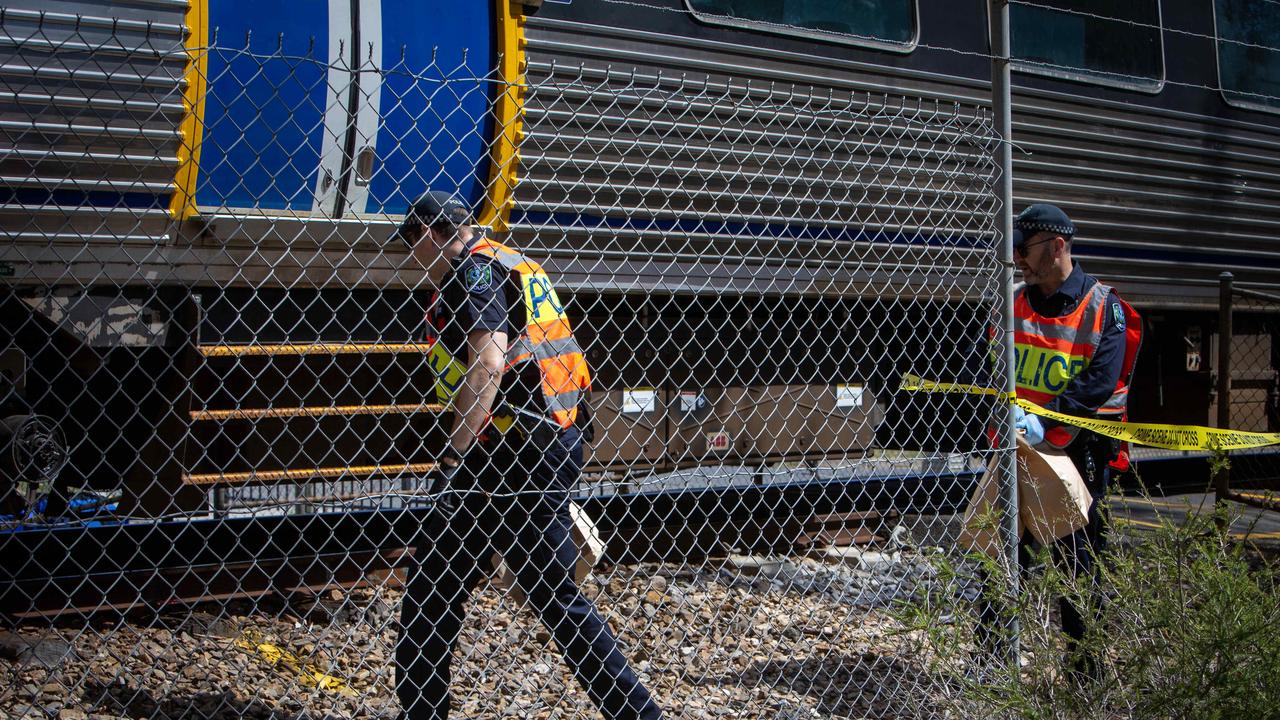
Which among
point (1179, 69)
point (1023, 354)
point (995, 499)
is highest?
point (1179, 69)

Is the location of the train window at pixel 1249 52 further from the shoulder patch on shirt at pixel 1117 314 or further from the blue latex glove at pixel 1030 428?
the blue latex glove at pixel 1030 428

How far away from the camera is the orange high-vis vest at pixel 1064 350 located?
4012mm

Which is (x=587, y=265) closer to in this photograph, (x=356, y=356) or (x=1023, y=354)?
(x=356, y=356)

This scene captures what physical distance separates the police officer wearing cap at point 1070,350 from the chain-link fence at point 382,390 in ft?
0.70

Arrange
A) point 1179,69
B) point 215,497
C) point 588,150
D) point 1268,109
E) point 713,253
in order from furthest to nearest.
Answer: point 1268,109 → point 1179,69 → point 713,253 → point 588,150 → point 215,497

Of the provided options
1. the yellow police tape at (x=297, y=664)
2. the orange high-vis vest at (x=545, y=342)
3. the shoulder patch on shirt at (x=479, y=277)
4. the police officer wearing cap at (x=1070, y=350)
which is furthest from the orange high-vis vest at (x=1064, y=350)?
the yellow police tape at (x=297, y=664)

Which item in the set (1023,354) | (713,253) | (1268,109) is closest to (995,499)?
(1023,354)

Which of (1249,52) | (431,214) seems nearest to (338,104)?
(431,214)

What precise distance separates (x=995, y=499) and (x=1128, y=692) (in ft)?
2.94

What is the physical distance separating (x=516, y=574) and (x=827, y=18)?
3.72 m

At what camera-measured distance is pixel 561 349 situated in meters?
3.49

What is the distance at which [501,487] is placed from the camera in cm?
341

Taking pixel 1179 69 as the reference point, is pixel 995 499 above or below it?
below

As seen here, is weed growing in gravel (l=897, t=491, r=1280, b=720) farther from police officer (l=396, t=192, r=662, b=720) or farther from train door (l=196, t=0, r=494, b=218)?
train door (l=196, t=0, r=494, b=218)
